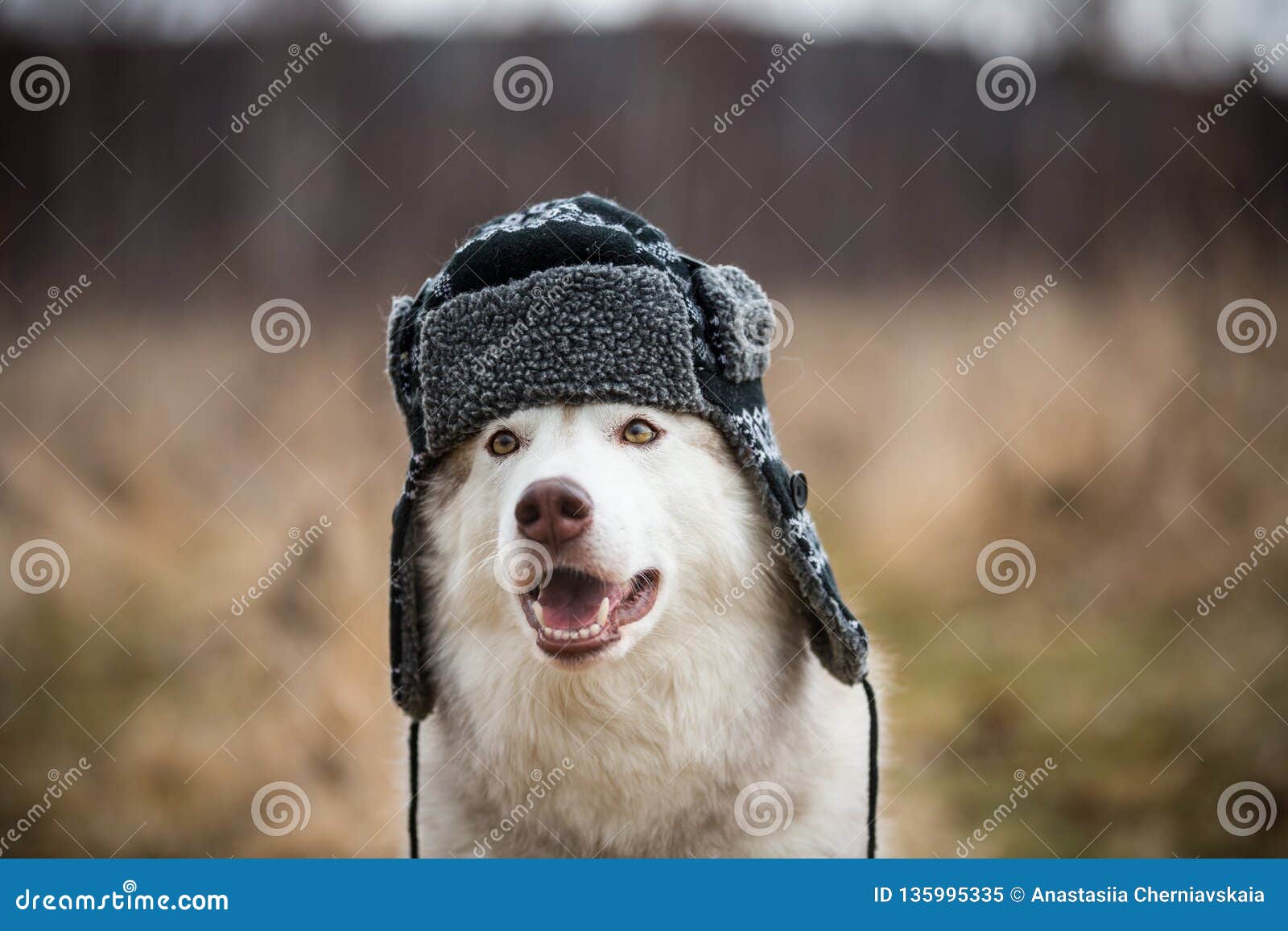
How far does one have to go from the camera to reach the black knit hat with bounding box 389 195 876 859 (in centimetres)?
187

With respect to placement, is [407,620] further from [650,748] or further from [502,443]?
[650,748]

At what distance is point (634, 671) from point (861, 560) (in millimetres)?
2897

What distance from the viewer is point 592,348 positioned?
1.86 m

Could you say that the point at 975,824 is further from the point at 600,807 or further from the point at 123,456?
the point at 123,456

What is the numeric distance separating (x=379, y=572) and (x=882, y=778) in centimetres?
236

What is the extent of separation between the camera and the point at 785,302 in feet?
16.8

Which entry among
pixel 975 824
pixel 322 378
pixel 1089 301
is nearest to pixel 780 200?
pixel 1089 301

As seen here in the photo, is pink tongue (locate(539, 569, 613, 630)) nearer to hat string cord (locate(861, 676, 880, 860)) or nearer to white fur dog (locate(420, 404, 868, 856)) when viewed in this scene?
white fur dog (locate(420, 404, 868, 856))

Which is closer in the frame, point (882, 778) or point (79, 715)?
point (882, 778)

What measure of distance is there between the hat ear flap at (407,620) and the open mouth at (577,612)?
0.39 metres

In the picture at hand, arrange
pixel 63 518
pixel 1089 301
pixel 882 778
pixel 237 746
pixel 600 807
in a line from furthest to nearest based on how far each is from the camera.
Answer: pixel 1089 301 < pixel 63 518 < pixel 237 746 < pixel 882 778 < pixel 600 807

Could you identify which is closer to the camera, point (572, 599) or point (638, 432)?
point (572, 599)

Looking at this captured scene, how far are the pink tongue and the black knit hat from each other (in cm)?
34

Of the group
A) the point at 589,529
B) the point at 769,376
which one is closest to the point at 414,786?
the point at 589,529
